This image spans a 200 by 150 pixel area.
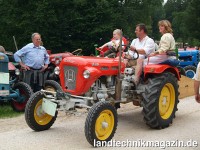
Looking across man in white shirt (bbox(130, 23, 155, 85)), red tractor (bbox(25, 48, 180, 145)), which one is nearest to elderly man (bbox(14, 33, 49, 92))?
red tractor (bbox(25, 48, 180, 145))

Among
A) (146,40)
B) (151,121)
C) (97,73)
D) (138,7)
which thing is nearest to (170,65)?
(146,40)

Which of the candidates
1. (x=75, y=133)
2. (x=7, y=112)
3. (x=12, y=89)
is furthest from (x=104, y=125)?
(x=7, y=112)

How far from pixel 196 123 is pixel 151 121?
1113 millimetres

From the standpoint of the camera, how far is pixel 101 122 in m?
5.60

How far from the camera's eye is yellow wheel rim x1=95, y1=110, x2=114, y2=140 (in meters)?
5.56

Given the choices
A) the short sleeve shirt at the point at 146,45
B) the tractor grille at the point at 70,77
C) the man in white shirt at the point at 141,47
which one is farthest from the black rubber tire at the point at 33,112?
the short sleeve shirt at the point at 146,45

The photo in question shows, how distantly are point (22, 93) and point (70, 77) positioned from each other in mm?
2514

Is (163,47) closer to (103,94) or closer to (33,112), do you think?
(103,94)

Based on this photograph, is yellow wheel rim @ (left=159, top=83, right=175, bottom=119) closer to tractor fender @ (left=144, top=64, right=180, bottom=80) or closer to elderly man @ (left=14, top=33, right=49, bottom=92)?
tractor fender @ (left=144, top=64, right=180, bottom=80)

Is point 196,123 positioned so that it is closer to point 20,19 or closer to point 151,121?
point 151,121

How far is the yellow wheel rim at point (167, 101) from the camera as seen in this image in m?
6.79

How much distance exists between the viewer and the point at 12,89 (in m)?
8.40

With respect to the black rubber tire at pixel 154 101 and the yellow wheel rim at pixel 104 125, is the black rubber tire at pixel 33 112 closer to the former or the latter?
the yellow wheel rim at pixel 104 125

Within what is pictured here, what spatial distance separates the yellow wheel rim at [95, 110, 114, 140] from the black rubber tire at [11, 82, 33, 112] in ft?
9.42
